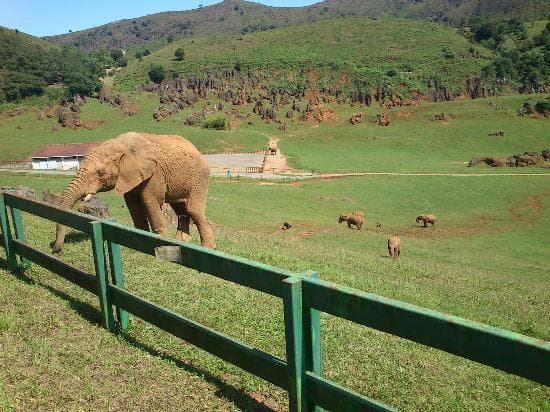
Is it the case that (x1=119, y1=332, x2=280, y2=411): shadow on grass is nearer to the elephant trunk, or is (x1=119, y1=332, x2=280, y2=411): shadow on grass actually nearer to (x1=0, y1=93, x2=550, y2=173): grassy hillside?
the elephant trunk

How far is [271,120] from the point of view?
279 ft

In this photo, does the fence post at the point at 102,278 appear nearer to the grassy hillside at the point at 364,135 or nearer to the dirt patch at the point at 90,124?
the grassy hillside at the point at 364,135

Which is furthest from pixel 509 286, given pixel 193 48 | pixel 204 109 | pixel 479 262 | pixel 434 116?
Result: pixel 193 48

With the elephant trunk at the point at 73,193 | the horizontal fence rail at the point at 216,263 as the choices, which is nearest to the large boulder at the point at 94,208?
the elephant trunk at the point at 73,193

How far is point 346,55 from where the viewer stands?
119 m

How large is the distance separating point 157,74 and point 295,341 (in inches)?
4552

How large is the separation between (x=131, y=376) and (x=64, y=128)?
7996 cm

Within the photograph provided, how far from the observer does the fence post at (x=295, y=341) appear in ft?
14.5

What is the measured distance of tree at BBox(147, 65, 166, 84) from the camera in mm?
112750

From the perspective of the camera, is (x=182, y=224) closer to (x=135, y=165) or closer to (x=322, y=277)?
(x=135, y=165)

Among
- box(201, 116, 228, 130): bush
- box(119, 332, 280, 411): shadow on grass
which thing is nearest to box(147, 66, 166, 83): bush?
box(201, 116, 228, 130): bush

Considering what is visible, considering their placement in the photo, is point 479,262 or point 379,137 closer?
point 479,262

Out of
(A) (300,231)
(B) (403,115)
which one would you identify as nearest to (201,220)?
(A) (300,231)

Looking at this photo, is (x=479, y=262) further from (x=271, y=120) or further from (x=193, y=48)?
(x=193, y=48)
